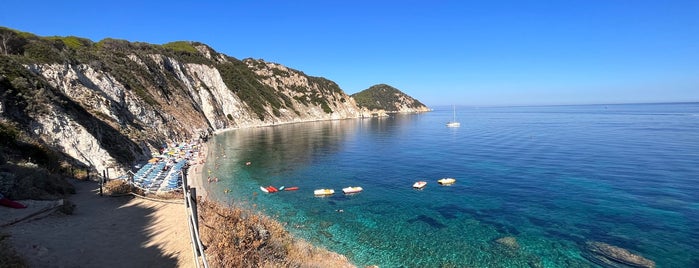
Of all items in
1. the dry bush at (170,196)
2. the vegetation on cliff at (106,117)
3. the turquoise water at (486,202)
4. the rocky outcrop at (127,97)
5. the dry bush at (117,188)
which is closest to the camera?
the vegetation on cliff at (106,117)

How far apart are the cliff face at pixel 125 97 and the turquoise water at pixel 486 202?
12.7m

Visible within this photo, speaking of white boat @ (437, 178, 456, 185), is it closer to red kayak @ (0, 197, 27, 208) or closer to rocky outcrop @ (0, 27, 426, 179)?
rocky outcrop @ (0, 27, 426, 179)

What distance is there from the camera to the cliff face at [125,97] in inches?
1178

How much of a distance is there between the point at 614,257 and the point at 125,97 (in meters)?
66.9

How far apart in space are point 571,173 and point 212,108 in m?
91.4

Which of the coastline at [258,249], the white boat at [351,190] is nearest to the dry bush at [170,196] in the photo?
the coastline at [258,249]

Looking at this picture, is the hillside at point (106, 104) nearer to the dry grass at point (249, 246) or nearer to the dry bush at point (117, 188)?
the dry bush at point (117, 188)

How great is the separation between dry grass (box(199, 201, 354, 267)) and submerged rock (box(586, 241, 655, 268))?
42.1ft

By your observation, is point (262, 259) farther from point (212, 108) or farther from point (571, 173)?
point (212, 108)

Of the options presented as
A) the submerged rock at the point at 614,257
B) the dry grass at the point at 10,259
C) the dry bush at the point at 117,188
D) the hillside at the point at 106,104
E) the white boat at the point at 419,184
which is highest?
the hillside at the point at 106,104

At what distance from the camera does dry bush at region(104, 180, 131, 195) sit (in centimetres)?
1891

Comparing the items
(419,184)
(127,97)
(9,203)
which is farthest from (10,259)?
(127,97)

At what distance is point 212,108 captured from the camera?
100 metres

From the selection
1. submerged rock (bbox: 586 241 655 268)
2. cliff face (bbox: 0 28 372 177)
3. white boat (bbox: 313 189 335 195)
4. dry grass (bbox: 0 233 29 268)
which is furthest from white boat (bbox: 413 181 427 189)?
dry grass (bbox: 0 233 29 268)
